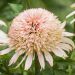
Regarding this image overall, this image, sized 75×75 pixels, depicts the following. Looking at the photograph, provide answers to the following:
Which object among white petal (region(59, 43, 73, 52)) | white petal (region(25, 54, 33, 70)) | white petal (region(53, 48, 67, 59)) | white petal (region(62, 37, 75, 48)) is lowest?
white petal (region(25, 54, 33, 70))

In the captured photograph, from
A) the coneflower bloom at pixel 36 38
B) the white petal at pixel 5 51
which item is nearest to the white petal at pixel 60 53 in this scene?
the coneflower bloom at pixel 36 38

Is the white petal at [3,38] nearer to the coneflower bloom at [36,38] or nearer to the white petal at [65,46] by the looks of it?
the coneflower bloom at [36,38]

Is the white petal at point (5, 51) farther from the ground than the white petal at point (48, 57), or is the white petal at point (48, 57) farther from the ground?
the white petal at point (5, 51)

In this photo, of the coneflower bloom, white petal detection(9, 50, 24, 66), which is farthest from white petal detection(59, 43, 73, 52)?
white petal detection(9, 50, 24, 66)

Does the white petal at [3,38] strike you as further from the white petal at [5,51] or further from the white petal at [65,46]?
the white petal at [65,46]

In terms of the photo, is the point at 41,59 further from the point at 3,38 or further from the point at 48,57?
the point at 3,38

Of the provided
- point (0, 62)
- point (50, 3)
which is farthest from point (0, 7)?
point (0, 62)

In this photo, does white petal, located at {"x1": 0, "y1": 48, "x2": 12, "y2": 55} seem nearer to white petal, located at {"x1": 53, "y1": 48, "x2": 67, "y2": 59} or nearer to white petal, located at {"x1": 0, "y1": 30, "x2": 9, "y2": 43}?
white petal, located at {"x1": 0, "y1": 30, "x2": 9, "y2": 43}

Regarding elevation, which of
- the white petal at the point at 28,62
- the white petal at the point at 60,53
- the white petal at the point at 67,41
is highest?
the white petal at the point at 67,41
